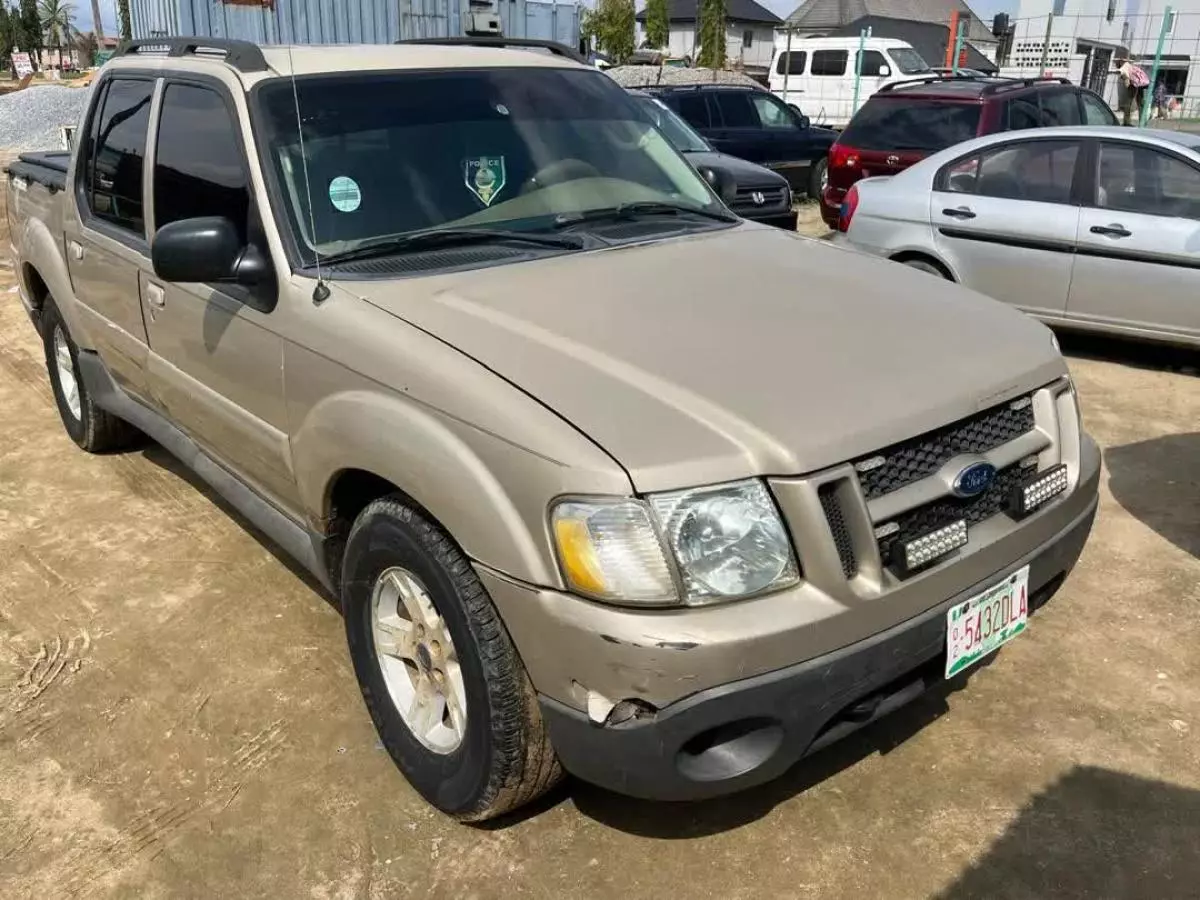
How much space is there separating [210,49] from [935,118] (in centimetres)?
780

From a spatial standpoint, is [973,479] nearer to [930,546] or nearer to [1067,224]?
[930,546]

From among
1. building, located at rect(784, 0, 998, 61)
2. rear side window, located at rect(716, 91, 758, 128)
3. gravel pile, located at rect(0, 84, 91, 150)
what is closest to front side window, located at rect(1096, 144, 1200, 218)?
rear side window, located at rect(716, 91, 758, 128)

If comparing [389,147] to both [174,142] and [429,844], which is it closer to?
[174,142]

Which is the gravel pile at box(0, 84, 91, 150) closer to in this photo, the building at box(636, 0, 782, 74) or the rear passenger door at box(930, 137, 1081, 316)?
the rear passenger door at box(930, 137, 1081, 316)

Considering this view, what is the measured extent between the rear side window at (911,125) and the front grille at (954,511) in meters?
7.80

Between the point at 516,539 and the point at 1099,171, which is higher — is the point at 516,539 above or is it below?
below

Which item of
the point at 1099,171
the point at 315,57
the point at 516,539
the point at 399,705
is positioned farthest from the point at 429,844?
the point at 1099,171

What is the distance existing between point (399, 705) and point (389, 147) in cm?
166

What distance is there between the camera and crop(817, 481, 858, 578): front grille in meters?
2.24

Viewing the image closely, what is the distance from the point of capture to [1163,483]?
4922 mm

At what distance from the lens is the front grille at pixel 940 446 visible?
234cm

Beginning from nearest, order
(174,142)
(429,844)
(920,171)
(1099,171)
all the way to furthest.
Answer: (429,844) → (174,142) → (1099,171) → (920,171)

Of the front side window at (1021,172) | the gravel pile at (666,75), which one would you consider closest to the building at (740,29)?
the gravel pile at (666,75)

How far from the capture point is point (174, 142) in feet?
12.1
